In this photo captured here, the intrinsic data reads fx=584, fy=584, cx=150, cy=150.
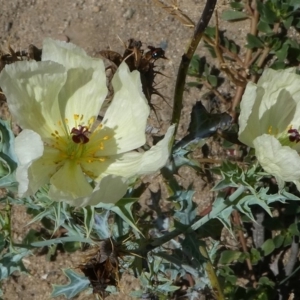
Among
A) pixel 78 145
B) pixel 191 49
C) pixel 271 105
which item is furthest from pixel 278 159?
pixel 78 145

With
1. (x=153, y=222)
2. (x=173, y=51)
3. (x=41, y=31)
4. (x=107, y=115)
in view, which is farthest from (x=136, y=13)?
(x=107, y=115)

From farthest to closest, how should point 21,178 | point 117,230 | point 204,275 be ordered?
point 204,275
point 117,230
point 21,178

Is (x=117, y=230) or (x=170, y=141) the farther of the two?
(x=117, y=230)

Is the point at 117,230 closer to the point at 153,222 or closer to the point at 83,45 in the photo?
the point at 153,222

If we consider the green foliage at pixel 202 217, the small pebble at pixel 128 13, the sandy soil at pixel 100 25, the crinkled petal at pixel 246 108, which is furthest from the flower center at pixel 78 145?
the small pebble at pixel 128 13

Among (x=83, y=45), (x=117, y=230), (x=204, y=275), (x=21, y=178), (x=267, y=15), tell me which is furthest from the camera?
(x=83, y=45)

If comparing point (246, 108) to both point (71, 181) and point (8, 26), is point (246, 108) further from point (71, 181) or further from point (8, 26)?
point (8, 26)

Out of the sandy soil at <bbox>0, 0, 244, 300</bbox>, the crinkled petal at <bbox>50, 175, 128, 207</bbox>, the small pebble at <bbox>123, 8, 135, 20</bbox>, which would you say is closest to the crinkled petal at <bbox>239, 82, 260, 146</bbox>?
the crinkled petal at <bbox>50, 175, 128, 207</bbox>
